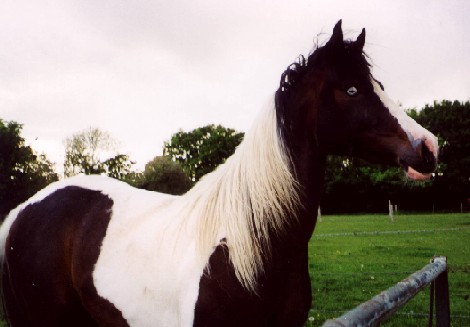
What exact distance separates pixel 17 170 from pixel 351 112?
Answer: 100ft

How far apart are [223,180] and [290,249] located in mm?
592

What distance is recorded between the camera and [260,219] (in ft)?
8.01

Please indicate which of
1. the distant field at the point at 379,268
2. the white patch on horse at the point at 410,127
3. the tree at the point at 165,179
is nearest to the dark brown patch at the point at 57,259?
the white patch on horse at the point at 410,127

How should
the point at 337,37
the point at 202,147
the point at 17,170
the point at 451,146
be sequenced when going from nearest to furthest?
the point at 337,37 → the point at 17,170 → the point at 451,146 → the point at 202,147

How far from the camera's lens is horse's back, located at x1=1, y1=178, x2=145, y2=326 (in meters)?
3.14

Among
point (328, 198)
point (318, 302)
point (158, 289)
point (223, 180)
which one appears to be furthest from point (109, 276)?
point (328, 198)

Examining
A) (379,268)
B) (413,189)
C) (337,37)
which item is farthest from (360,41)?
(413,189)

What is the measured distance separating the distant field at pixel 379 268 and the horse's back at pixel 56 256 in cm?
334

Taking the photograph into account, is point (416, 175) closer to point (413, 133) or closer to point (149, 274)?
point (413, 133)

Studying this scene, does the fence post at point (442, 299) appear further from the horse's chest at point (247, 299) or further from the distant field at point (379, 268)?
the horse's chest at point (247, 299)

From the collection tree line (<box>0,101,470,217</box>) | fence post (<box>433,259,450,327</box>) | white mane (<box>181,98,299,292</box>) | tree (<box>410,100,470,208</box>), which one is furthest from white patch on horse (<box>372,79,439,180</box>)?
tree (<box>410,100,470,208</box>)

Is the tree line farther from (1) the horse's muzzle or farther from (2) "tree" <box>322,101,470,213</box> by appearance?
(1) the horse's muzzle

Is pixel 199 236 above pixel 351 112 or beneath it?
beneath

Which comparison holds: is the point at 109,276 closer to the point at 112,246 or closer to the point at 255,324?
the point at 112,246
